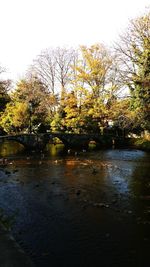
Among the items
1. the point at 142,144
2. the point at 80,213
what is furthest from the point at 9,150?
the point at 80,213

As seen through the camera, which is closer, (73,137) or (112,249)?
(112,249)

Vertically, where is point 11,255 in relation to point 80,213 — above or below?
above

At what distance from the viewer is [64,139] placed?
41281 mm

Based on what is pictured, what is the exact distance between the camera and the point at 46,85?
5675 cm

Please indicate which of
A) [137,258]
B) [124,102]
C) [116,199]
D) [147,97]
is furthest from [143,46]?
[137,258]

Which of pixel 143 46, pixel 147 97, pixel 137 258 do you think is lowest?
pixel 137 258

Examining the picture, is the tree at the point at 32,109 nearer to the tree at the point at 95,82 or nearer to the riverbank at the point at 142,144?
the tree at the point at 95,82

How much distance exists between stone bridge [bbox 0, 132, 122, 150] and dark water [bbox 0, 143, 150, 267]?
568 inches

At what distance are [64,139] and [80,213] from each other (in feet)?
93.3

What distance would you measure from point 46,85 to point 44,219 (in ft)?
151

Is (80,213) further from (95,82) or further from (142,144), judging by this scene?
(95,82)

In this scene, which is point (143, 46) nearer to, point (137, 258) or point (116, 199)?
point (116, 199)

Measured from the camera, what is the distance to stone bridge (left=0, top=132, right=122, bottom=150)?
37.7m

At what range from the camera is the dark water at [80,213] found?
938 centimetres
